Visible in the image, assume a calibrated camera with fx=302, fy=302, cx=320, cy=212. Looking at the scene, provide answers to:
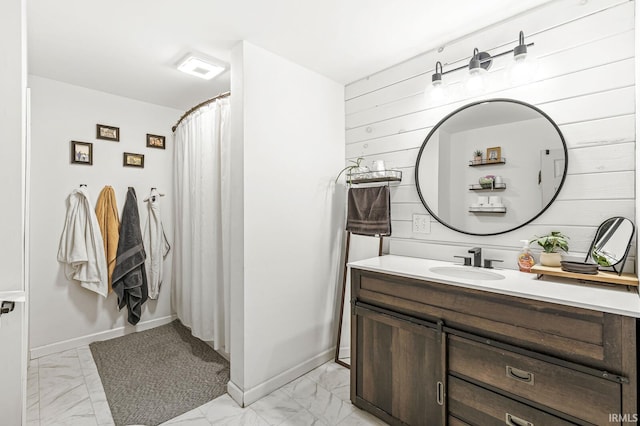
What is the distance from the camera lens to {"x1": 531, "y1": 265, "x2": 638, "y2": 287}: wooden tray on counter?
129 centimetres

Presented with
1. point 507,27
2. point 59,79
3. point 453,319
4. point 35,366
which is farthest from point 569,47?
point 35,366

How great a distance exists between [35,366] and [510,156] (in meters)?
3.75

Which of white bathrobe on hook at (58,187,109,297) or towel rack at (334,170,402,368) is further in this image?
→ white bathrobe on hook at (58,187,109,297)

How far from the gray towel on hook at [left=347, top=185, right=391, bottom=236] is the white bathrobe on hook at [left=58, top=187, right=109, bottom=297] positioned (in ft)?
7.31

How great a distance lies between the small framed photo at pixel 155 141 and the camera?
3102mm

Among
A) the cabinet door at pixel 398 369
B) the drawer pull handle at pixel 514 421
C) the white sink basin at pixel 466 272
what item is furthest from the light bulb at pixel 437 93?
the drawer pull handle at pixel 514 421

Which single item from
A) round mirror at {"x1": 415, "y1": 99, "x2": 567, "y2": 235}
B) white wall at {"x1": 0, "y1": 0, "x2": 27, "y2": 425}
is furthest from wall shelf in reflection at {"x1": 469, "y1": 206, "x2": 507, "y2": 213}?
white wall at {"x1": 0, "y1": 0, "x2": 27, "y2": 425}

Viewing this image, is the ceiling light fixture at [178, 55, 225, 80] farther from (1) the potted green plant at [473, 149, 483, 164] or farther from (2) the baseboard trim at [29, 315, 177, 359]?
(2) the baseboard trim at [29, 315, 177, 359]

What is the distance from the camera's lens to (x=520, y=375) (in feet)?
4.23

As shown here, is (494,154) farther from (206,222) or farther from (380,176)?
(206,222)

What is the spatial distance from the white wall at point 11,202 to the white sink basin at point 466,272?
1923 mm

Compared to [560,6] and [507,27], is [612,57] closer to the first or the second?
[560,6]

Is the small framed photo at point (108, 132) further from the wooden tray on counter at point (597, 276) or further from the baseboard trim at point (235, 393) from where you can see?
the wooden tray on counter at point (597, 276)

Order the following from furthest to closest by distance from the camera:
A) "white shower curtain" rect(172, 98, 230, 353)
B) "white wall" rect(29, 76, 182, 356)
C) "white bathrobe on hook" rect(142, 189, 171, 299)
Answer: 1. "white bathrobe on hook" rect(142, 189, 171, 299)
2. "white wall" rect(29, 76, 182, 356)
3. "white shower curtain" rect(172, 98, 230, 353)
